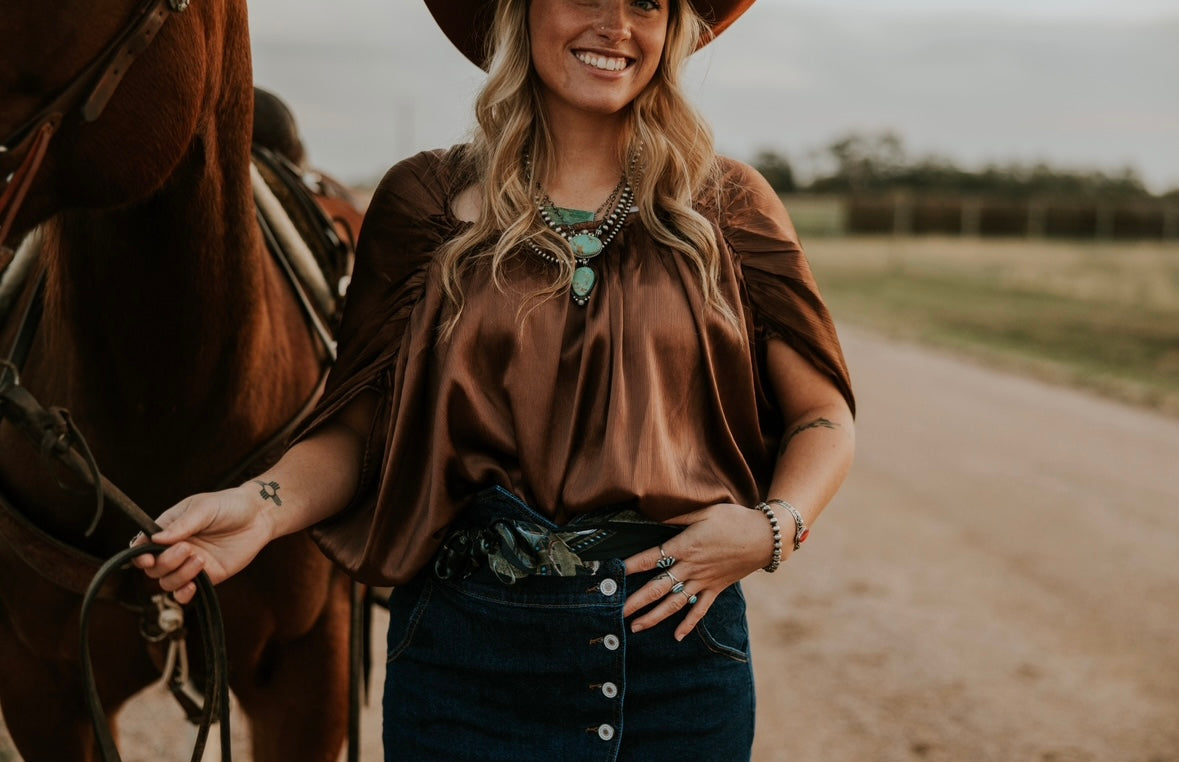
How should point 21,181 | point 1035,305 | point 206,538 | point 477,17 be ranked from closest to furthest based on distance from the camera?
point 21,181
point 206,538
point 477,17
point 1035,305

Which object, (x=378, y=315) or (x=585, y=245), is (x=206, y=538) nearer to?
(x=378, y=315)

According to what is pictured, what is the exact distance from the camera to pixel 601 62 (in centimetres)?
198

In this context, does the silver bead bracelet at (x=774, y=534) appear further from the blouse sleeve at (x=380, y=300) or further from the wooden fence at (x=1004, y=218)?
the wooden fence at (x=1004, y=218)

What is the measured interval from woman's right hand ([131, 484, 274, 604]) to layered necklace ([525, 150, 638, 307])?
611 millimetres

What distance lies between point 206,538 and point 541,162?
839 mm

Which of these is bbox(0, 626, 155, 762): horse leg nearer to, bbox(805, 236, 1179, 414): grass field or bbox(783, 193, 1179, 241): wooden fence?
bbox(805, 236, 1179, 414): grass field

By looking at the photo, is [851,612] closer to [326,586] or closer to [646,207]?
[326,586]

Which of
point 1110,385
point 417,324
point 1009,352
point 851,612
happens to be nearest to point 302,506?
point 417,324

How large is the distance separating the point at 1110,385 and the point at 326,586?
9.28 metres

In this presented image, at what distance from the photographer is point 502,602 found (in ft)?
6.24

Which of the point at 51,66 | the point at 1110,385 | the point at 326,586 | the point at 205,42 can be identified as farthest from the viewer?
the point at 1110,385

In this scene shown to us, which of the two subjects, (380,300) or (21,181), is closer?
(21,181)

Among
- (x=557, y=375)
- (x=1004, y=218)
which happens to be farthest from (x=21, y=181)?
(x=1004, y=218)

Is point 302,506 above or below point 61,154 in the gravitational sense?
below
